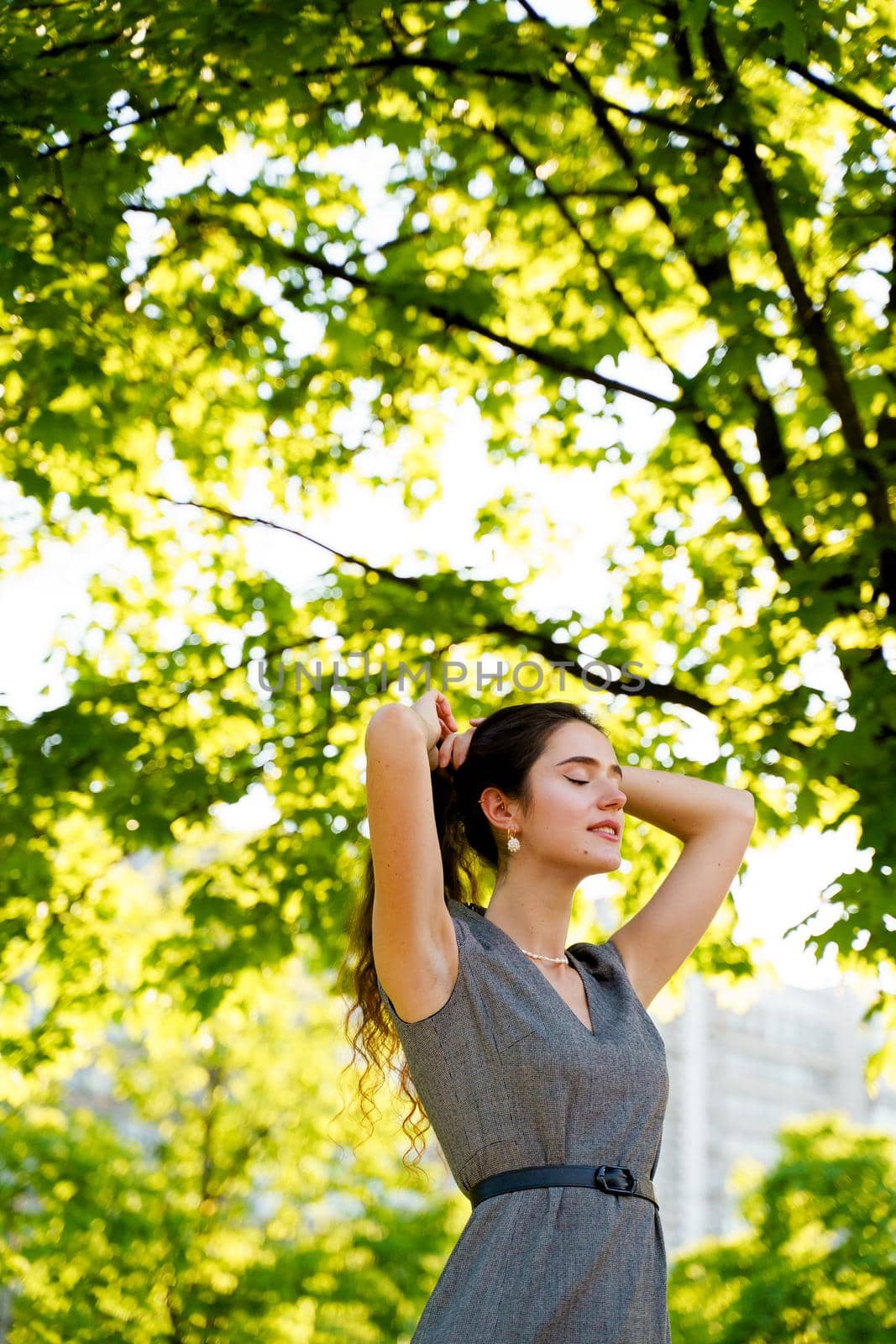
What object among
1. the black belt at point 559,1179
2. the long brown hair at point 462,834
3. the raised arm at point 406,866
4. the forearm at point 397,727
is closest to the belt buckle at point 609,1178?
the black belt at point 559,1179

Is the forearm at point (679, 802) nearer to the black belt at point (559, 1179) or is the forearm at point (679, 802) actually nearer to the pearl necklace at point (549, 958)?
the pearl necklace at point (549, 958)

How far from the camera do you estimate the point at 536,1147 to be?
2070 mm

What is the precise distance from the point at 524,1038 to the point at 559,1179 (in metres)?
0.21

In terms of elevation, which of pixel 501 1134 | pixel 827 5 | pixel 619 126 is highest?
pixel 619 126

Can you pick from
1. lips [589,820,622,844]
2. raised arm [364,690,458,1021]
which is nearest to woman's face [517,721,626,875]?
lips [589,820,622,844]

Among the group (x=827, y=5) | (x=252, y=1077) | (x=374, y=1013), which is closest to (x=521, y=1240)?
(x=374, y=1013)

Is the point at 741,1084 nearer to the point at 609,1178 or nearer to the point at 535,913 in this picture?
the point at 535,913

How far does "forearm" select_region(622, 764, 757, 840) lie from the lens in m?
2.74

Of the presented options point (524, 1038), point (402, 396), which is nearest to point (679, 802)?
point (524, 1038)

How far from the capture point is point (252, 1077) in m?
12.6

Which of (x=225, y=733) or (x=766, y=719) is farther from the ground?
(x=225, y=733)

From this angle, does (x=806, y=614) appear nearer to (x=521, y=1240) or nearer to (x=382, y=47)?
(x=382, y=47)

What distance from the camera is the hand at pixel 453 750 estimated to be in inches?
94.5

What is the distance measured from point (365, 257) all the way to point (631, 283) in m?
1.12
